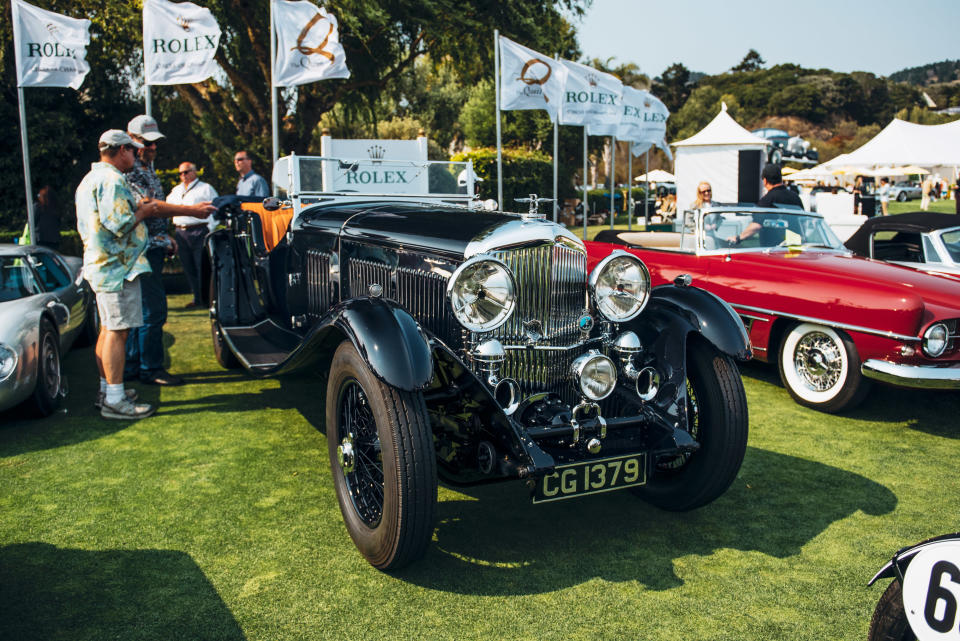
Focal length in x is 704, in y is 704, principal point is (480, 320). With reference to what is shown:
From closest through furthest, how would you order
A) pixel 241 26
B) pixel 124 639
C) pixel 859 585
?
pixel 124 639 < pixel 859 585 < pixel 241 26

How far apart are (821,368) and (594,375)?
2.81 m

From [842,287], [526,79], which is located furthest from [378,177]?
[526,79]

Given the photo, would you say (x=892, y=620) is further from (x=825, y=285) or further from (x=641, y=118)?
(x=641, y=118)

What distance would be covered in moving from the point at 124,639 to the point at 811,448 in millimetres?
3728

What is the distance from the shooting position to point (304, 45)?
27.2 ft

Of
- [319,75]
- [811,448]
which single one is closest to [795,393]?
[811,448]

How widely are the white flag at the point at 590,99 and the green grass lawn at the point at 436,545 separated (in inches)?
271

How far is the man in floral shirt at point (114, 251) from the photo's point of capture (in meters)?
4.46

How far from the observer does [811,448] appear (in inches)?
168

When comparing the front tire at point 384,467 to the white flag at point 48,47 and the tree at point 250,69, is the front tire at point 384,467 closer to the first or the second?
the white flag at point 48,47

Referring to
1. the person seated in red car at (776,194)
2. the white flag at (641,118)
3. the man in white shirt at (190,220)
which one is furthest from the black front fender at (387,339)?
the white flag at (641,118)

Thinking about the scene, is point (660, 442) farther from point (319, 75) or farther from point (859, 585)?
point (319, 75)

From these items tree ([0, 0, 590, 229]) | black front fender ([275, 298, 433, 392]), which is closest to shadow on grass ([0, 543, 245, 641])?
black front fender ([275, 298, 433, 392])

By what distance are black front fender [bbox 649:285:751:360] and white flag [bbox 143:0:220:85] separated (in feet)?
21.1
